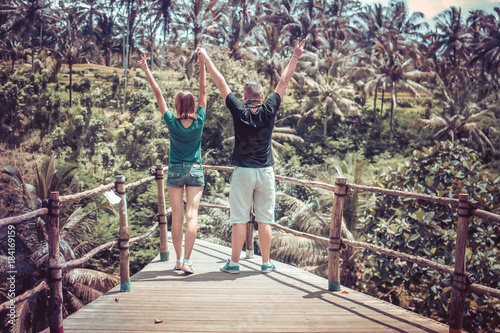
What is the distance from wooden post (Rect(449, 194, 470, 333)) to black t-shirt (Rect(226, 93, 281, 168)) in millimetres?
1565

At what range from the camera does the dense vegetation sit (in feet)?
22.2

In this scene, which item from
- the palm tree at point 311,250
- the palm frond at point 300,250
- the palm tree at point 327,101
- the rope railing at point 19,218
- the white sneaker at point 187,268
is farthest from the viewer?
the palm tree at point 327,101

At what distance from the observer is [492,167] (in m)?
26.5

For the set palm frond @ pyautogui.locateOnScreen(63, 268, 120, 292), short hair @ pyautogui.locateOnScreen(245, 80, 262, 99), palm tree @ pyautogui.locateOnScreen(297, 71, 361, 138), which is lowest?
palm frond @ pyautogui.locateOnScreen(63, 268, 120, 292)

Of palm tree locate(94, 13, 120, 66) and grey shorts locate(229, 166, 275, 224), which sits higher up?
palm tree locate(94, 13, 120, 66)

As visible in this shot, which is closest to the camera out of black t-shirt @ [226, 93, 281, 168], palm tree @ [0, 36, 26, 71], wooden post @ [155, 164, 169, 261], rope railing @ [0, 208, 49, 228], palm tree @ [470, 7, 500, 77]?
rope railing @ [0, 208, 49, 228]

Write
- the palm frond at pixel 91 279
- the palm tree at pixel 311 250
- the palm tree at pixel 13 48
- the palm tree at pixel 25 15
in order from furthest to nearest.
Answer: the palm tree at pixel 25 15 → the palm tree at pixel 13 48 → the palm tree at pixel 311 250 → the palm frond at pixel 91 279

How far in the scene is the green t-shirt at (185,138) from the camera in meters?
3.83

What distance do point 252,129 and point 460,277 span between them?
1.90 meters

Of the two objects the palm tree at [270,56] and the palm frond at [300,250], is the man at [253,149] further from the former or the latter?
the palm tree at [270,56]

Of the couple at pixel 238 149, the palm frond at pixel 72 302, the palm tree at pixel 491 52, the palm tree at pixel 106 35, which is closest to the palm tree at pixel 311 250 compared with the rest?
the palm frond at pixel 72 302

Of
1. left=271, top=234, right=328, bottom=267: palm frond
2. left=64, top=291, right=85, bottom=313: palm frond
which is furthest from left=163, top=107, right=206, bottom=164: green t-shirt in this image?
left=271, top=234, right=328, bottom=267: palm frond

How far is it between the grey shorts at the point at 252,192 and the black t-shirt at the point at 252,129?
73 millimetres

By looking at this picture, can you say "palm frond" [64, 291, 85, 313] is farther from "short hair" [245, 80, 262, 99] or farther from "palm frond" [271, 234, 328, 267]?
"short hair" [245, 80, 262, 99]
